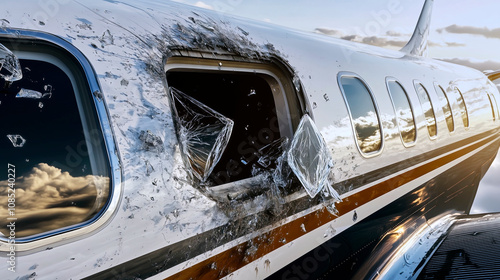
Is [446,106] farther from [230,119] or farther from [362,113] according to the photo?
[230,119]

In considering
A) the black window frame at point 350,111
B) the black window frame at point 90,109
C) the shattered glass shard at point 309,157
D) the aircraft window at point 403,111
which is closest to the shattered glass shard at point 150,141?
the black window frame at point 90,109

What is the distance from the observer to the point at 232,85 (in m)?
2.91

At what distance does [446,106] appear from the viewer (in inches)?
210

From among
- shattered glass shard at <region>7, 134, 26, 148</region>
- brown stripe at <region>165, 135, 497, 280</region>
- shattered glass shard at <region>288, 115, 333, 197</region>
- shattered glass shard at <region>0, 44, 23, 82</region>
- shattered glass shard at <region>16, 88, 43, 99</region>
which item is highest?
shattered glass shard at <region>0, 44, 23, 82</region>

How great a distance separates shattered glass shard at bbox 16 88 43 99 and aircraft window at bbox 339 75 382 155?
219cm

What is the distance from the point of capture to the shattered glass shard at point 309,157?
2316 millimetres

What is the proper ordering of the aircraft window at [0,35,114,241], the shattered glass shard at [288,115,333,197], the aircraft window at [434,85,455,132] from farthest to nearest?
the aircraft window at [434,85,455,132], the shattered glass shard at [288,115,333,197], the aircraft window at [0,35,114,241]

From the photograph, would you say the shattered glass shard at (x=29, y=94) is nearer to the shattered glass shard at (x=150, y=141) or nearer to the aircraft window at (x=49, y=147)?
the aircraft window at (x=49, y=147)

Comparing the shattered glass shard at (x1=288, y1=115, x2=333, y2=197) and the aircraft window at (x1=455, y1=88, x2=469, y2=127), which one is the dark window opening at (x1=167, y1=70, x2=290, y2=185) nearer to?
the shattered glass shard at (x1=288, y1=115, x2=333, y2=197)

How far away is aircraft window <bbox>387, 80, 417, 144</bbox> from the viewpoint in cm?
382

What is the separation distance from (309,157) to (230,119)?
53 cm

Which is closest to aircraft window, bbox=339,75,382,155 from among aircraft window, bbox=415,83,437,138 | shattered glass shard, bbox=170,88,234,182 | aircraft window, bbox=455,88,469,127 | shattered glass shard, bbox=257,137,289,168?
shattered glass shard, bbox=257,137,289,168

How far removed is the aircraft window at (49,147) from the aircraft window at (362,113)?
6.74 ft

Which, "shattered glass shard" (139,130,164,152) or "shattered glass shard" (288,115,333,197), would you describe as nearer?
"shattered glass shard" (139,130,164,152)
